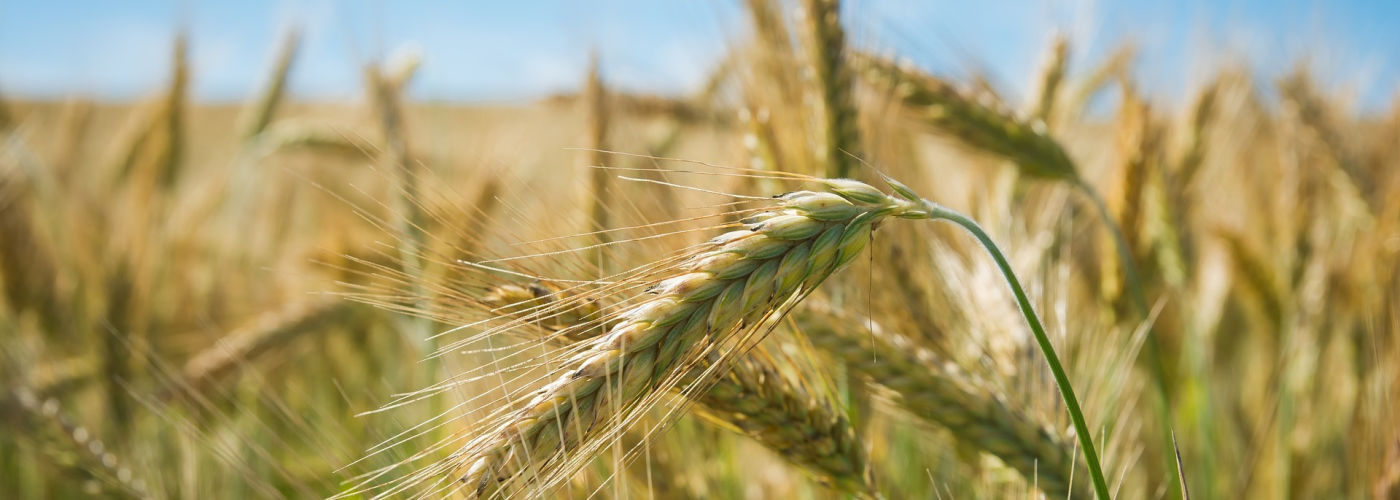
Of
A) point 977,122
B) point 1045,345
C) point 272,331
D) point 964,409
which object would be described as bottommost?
point 272,331

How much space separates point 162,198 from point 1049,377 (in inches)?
93.9

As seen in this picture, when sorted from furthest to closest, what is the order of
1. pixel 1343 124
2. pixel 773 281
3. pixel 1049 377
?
pixel 1343 124 → pixel 1049 377 → pixel 773 281

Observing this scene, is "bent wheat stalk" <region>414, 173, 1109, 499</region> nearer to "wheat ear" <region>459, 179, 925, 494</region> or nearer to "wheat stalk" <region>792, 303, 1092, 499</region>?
"wheat ear" <region>459, 179, 925, 494</region>

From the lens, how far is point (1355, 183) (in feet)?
5.75

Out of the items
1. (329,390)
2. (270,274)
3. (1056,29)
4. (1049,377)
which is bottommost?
(329,390)

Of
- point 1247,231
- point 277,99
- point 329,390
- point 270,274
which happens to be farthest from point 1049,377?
point 277,99

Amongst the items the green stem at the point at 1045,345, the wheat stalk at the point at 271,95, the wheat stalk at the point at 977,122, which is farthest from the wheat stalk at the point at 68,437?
the wheat stalk at the point at 271,95

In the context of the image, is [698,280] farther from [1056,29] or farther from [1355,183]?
[1355,183]

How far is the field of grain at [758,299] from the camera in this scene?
0.66 metres

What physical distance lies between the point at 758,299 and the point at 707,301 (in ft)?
0.12

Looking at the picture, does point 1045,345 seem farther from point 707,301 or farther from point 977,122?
point 977,122

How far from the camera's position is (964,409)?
824 millimetres

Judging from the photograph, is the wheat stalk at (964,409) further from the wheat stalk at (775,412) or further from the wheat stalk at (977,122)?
the wheat stalk at (977,122)

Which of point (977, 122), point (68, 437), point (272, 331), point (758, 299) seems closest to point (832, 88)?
point (977, 122)
